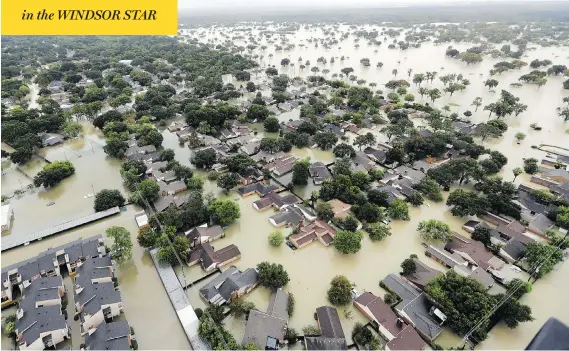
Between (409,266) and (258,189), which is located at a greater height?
(258,189)

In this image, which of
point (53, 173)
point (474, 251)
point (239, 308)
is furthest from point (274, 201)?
point (53, 173)

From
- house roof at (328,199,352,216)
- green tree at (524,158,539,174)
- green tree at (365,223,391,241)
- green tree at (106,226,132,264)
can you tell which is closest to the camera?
green tree at (106,226,132,264)

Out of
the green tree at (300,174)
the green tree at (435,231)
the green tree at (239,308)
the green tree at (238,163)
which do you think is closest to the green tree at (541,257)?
the green tree at (435,231)

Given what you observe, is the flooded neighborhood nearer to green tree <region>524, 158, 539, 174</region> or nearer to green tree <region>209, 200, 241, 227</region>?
green tree <region>209, 200, 241, 227</region>

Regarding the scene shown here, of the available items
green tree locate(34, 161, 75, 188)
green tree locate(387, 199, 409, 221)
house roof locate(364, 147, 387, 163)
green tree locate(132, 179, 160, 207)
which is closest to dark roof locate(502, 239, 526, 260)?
green tree locate(387, 199, 409, 221)

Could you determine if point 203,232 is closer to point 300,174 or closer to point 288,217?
point 288,217

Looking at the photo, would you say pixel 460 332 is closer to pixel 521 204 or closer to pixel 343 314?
pixel 343 314
